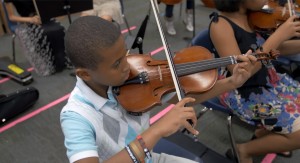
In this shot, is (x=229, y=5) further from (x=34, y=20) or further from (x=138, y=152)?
(x=34, y=20)

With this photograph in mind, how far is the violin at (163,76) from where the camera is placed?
100 cm

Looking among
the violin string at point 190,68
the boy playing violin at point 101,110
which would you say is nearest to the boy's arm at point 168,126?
the boy playing violin at point 101,110

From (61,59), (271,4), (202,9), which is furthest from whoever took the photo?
(202,9)

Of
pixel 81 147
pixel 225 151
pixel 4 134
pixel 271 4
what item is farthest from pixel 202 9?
pixel 81 147

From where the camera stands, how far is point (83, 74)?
842 mm

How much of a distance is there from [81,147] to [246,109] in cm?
93

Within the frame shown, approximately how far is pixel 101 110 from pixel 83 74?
127 mm

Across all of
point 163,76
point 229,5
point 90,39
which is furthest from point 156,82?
point 229,5

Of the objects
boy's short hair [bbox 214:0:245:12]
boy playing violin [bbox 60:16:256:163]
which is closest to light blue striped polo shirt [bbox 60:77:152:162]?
boy playing violin [bbox 60:16:256:163]

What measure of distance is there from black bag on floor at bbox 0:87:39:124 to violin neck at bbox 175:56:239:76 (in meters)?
1.53

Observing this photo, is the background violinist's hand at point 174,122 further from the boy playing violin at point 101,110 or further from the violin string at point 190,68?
the violin string at point 190,68

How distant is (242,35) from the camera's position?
138cm

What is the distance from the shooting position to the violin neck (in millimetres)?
1117

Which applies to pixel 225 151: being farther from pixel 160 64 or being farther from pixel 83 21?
pixel 83 21
